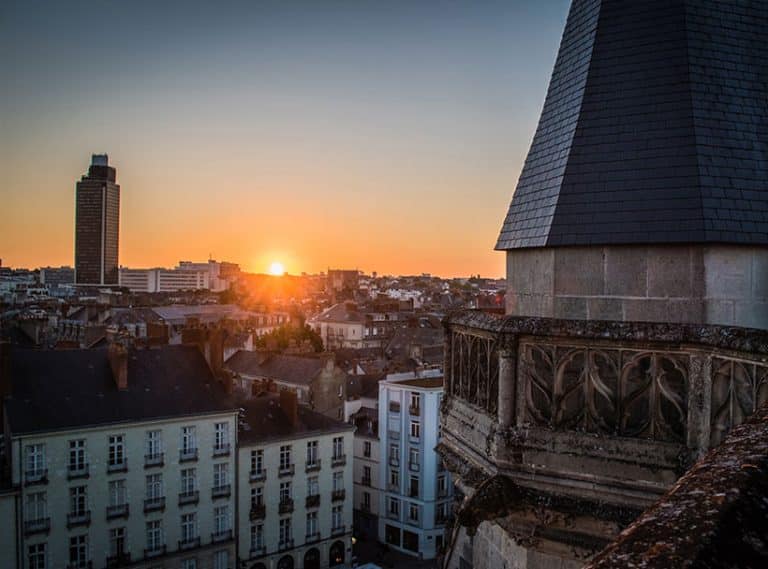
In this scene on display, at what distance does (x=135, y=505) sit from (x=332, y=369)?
19519 mm

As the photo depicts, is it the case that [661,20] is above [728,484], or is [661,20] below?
above

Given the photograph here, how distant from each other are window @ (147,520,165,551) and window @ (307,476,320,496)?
7561 mm

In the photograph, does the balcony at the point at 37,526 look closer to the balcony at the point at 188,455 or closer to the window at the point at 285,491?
the balcony at the point at 188,455

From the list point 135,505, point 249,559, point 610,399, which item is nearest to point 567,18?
point 610,399

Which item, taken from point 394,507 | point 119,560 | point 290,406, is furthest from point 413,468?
point 119,560

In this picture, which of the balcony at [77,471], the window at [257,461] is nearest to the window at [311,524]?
the window at [257,461]

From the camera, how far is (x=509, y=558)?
920cm

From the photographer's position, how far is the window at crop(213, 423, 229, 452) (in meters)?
33.0

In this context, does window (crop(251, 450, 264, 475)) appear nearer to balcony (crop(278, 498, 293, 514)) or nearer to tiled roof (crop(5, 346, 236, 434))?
balcony (crop(278, 498, 293, 514))

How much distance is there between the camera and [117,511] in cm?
3039

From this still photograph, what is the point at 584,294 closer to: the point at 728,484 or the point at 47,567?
the point at 728,484

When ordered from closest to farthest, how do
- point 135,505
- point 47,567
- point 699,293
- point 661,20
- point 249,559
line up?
1. point 699,293
2. point 661,20
3. point 47,567
4. point 135,505
5. point 249,559

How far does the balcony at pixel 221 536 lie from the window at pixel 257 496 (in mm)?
1647

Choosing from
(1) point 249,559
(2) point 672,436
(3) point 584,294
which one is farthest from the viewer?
(1) point 249,559
